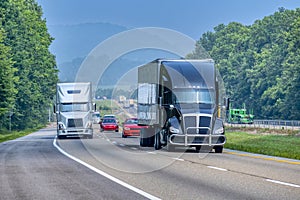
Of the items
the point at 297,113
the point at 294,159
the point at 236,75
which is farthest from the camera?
the point at 236,75

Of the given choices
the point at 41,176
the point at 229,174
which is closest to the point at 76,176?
the point at 41,176

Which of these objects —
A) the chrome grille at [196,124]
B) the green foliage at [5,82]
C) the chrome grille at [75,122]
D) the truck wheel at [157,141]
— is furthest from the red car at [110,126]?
the chrome grille at [196,124]

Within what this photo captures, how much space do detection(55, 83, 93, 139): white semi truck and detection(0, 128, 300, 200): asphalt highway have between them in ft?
73.8

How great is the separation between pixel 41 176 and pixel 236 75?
12145 centimetres

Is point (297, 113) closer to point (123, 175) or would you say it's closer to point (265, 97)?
point (265, 97)

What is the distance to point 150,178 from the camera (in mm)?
17297

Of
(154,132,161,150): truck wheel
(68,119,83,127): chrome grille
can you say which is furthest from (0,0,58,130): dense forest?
(154,132,161,150): truck wheel

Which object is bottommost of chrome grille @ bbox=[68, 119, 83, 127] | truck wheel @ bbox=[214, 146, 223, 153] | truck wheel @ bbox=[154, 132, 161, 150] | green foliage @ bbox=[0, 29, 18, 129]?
truck wheel @ bbox=[214, 146, 223, 153]

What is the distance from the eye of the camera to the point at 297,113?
98625 mm

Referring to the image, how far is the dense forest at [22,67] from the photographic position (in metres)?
75.0

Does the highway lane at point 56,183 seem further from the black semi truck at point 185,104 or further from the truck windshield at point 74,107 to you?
the truck windshield at point 74,107

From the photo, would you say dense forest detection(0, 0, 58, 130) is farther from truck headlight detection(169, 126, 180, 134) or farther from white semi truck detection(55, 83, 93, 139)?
truck headlight detection(169, 126, 180, 134)

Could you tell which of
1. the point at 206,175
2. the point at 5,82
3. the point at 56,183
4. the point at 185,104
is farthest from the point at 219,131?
the point at 5,82

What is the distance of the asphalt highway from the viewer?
45.5ft
